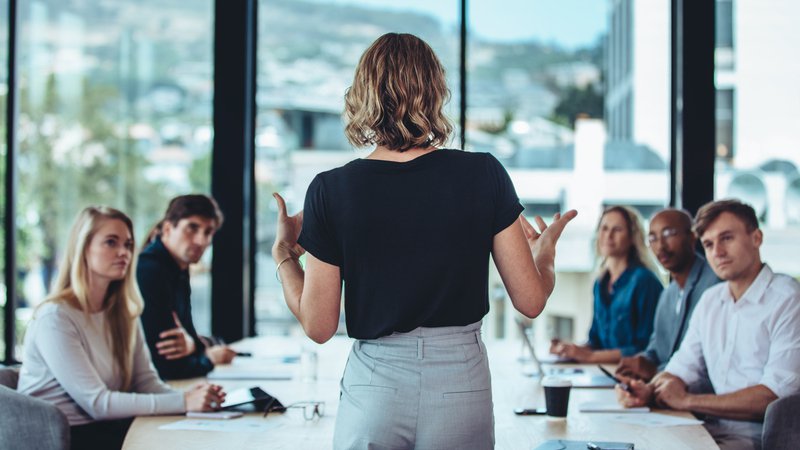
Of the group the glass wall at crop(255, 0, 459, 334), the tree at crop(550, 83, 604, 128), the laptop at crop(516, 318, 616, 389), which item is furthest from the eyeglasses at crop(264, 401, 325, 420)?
the tree at crop(550, 83, 604, 128)

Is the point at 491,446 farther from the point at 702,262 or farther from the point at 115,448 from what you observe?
the point at 702,262

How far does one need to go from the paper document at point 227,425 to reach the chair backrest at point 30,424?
1.00ft

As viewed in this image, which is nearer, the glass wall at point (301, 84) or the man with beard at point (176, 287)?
the man with beard at point (176, 287)

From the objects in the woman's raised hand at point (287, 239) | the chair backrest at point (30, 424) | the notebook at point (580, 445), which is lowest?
the chair backrest at point (30, 424)

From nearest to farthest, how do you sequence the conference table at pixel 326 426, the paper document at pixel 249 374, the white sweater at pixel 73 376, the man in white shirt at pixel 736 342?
1. the conference table at pixel 326 426
2. the white sweater at pixel 73 376
3. the man in white shirt at pixel 736 342
4. the paper document at pixel 249 374

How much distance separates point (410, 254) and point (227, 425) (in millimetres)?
1194

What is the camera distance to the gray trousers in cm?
194

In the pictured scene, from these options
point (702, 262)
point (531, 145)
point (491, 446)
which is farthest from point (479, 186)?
point (531, 145)

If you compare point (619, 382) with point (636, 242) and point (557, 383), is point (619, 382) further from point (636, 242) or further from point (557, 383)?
point (636, 242)

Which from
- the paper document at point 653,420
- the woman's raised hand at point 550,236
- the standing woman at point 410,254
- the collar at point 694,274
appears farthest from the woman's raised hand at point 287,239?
the collar at point 694,274

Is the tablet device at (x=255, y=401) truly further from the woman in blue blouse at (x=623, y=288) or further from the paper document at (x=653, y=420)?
the woman in blue blouse at (x=623, y=288)

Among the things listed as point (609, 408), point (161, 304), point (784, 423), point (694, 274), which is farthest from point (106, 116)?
point (784, 423)

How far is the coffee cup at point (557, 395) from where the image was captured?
2.95 metres

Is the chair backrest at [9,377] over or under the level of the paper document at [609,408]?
over
